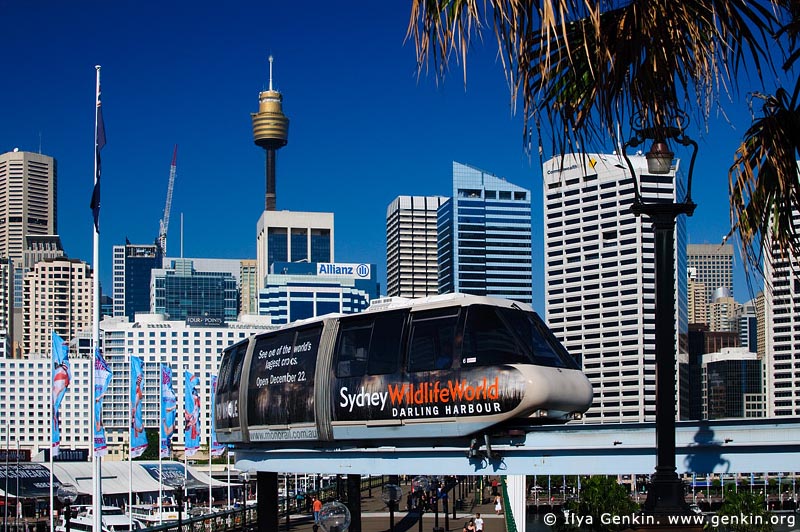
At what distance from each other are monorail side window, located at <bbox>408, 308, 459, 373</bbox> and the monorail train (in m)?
0.03

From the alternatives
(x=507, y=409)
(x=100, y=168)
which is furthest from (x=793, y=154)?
(x=100, y=168)

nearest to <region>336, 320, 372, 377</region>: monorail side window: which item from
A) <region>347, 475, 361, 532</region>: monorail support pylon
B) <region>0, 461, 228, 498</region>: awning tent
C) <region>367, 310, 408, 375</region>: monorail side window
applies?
<region>367, 310, 408, 375</region>: monorail side window

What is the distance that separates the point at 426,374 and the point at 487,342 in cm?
160

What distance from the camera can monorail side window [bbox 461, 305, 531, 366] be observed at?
81.1 ft

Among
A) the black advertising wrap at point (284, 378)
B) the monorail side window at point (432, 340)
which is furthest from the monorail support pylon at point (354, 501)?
the monorail side window at point (432, 340)

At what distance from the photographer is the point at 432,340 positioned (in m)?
26.0

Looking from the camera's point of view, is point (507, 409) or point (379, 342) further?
point (379, 342)

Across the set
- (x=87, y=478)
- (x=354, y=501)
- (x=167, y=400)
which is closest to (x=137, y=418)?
(x=167, y=400)

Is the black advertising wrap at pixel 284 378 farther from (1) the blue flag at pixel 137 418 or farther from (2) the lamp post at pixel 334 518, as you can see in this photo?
(1) the blue flag at pixel 137 418

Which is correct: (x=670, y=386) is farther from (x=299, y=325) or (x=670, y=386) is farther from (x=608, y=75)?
(x=299, y=325)

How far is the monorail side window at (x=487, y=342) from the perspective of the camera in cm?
2472

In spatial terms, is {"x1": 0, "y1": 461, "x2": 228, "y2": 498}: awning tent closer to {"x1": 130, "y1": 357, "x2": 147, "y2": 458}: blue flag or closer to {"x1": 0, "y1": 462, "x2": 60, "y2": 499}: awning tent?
{"x1": 0, "y1": 462, "x2": 60, "y2": 499}: awning tent

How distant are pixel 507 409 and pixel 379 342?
4368 mm

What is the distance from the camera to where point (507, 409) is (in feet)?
78.3
